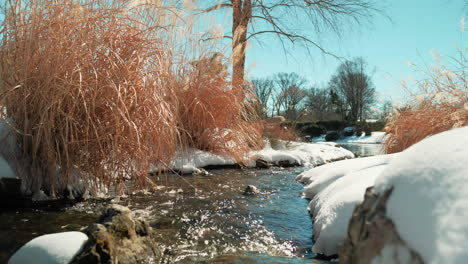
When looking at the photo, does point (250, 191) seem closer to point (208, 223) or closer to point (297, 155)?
point (208, 223)

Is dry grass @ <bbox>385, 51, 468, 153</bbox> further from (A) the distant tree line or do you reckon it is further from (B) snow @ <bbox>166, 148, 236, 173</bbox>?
(A) the distant tree line

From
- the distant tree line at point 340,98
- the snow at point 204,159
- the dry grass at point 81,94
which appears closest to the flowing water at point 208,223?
the dry grass at point 81,94

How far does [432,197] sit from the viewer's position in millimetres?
685

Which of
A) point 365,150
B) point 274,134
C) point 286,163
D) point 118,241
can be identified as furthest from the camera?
point 365,150

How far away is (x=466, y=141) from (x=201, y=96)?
3.50 meters

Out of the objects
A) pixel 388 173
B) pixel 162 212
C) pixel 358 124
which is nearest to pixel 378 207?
pixel 388 173

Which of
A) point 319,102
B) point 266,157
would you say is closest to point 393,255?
point 266,157

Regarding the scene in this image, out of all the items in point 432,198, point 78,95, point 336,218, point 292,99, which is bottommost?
point 336,218

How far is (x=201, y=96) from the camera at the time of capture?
414 centimetres

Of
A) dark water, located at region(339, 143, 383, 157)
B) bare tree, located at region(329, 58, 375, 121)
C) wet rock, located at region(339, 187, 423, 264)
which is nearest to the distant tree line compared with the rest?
bare tree, located at region(329, 58, 375, 121)

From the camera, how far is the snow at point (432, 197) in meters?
0.61

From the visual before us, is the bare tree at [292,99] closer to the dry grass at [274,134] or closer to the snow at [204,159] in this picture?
the dry grass at [274,134]

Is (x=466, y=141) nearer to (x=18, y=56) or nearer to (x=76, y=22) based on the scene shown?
(x=76, y=22)

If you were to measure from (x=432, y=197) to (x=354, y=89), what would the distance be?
30741 mm
